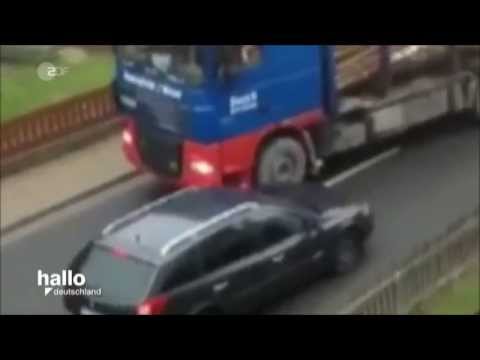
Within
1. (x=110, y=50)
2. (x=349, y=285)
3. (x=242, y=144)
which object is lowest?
(x=349, y=285)

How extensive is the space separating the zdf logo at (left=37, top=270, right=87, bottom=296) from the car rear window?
57 mm

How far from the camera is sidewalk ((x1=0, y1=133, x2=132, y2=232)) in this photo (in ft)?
43.5

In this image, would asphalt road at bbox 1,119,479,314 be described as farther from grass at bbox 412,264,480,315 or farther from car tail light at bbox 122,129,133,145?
grass at bbox 412,264,480,315

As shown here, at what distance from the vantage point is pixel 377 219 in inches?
515

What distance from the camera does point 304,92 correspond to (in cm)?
1347

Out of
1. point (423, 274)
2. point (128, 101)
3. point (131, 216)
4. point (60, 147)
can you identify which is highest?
point (128, 101)

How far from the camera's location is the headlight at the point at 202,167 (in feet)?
43.0

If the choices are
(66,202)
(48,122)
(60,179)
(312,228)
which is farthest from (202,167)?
(48,122)

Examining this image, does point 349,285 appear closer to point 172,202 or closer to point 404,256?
point 404,256

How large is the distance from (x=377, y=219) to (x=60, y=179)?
3.17 metres

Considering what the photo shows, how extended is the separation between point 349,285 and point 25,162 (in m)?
3.75

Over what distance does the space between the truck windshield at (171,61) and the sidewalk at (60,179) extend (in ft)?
4.06

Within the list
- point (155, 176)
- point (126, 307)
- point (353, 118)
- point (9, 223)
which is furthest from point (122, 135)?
point (126, 307)

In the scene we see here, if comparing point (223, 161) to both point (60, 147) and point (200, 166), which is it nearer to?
point (200, 166)
